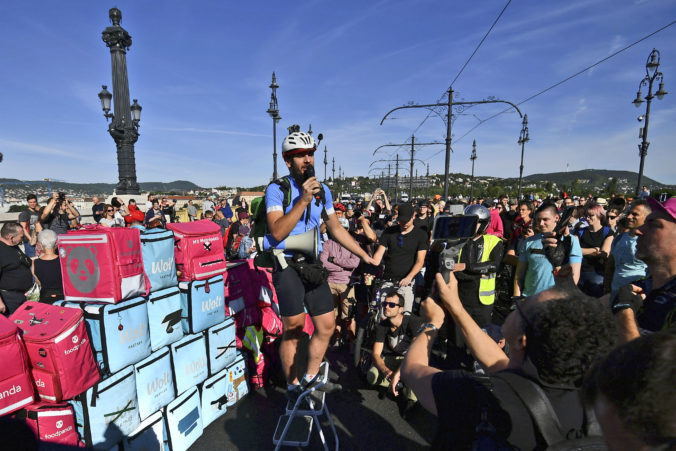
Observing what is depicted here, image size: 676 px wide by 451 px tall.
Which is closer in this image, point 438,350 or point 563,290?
point 563,290

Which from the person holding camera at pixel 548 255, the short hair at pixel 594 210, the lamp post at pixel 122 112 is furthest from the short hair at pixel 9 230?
the lamp post at pixel 122 112

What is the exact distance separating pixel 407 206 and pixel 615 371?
14.1 feet

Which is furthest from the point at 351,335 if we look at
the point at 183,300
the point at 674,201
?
the point at 674,201

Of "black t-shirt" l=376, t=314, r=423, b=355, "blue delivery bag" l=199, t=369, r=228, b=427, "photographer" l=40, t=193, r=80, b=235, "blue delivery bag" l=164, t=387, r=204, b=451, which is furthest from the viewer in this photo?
"photographer" l=40, t=193, r=80, b=235

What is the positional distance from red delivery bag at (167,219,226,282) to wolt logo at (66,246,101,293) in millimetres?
792

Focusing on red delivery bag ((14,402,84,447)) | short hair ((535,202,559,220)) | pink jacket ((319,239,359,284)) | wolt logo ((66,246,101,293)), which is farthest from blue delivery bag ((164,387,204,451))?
short hair ((535,202,559,220))

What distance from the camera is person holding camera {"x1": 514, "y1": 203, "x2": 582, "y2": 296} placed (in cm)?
384

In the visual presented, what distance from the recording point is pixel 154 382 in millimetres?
2924

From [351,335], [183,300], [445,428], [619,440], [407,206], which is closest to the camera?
[619,440]

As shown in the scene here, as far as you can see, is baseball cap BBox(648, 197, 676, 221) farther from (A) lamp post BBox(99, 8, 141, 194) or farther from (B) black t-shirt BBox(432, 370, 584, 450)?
(A) lamp post BBox(99, 8, 141, 194)

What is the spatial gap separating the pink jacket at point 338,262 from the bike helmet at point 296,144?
309 centimetres

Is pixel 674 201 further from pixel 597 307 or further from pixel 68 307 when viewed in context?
pixel 68 307

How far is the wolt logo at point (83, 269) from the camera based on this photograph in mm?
2676

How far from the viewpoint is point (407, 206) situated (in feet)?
16.3
